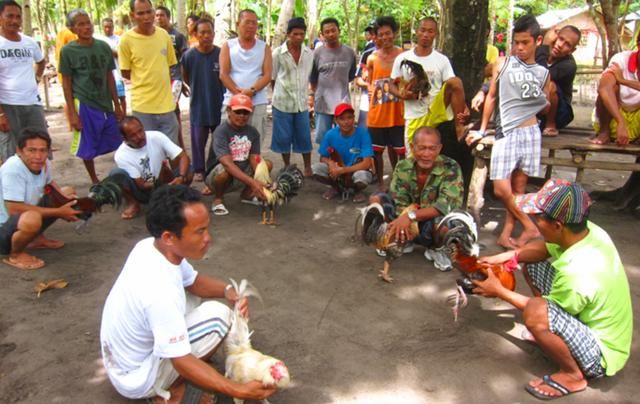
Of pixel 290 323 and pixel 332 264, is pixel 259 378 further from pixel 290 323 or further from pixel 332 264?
pixel 332 264

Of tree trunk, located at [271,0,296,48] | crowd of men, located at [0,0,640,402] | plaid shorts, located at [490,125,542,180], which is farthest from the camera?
tree trunk, located at [271,0,296,48]

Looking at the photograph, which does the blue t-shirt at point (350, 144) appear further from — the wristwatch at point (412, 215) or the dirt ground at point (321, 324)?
the wristwatch at point (412, 215)

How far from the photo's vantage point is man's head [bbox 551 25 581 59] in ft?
17.0

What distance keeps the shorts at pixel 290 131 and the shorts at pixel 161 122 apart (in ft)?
3.95

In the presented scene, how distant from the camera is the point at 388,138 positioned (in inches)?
248

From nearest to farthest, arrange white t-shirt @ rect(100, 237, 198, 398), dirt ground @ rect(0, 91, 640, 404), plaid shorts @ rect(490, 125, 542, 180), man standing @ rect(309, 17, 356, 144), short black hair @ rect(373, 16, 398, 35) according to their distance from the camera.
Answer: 1. white t-shirt @ rect(100, 237, 198, 398)
2. dirt ground @ rect(0, 91, 640, 404)
3. plaid shorts @ rect(490, 125, 542, 180)
4. short black hair @ rect(373, 16, 398, 35)
5. man standing @ rect(309, 17, 356, 144)

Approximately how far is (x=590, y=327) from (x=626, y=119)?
11.0 ft

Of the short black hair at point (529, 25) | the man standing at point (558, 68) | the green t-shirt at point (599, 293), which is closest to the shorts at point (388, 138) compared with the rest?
the man standing at point (558, 68)

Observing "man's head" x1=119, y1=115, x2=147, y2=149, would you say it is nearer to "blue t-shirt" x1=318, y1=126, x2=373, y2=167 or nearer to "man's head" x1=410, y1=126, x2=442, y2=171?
"blue t-shirt" x1=318, y1=126, x2=373, y2=167

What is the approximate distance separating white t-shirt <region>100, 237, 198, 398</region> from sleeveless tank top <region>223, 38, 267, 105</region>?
385 cm

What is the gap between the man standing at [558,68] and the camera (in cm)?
522

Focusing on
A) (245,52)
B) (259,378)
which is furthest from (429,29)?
(259,378)

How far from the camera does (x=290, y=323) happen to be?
3.56 m

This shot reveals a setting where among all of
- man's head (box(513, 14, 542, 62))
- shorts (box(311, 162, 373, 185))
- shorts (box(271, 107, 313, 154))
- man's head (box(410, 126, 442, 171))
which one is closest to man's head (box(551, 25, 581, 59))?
man's head (box(513, 14, 542, 62))
